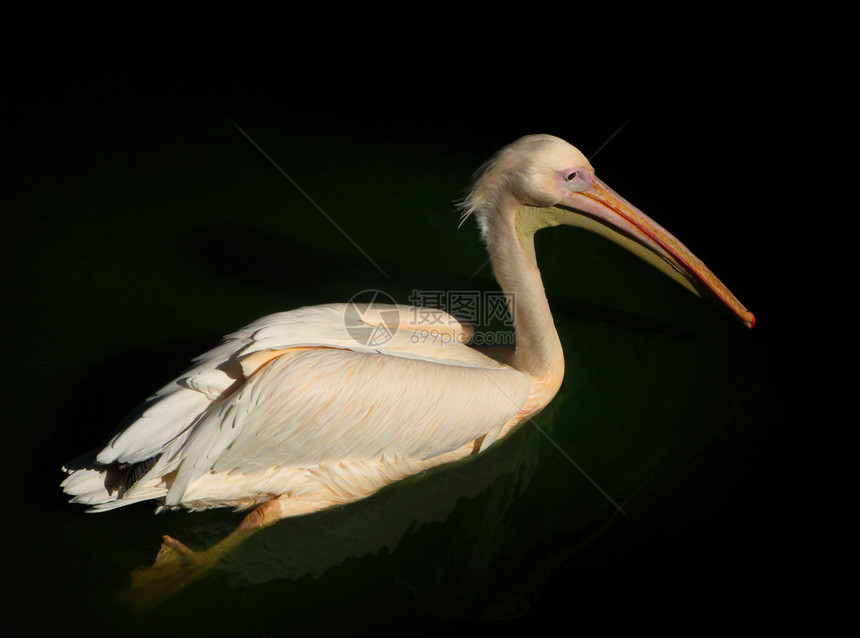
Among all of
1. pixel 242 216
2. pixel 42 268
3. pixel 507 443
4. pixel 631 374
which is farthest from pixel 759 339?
pixel 42 268

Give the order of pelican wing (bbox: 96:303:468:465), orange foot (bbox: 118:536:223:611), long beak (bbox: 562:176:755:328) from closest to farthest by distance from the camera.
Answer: pelican wing (bbox: 96:303:468:465)
orange foot (bbox: 118:536:223:611)
long beak (bbox: 562:176:755:328)

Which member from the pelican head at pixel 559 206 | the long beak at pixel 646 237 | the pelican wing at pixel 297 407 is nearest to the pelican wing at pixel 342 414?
the pelican wing at pixel 297 407

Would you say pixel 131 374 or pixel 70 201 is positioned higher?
pixel 70 201

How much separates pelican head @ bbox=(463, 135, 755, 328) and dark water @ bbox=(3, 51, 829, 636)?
65cm

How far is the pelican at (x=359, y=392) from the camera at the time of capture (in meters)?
2.44

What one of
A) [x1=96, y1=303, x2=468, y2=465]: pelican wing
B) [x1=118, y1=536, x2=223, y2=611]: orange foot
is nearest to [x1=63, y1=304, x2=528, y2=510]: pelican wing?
[x1=96, y1=303, x2=468, y2=465]: pelican wing

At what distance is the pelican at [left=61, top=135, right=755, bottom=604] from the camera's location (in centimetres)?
244

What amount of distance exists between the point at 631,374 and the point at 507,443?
70 centimetres

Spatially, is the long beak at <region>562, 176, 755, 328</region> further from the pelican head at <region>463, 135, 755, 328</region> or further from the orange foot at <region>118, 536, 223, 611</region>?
the orange foot at <region>118, 536, 223, 611</region>

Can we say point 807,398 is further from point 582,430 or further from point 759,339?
point 582,430

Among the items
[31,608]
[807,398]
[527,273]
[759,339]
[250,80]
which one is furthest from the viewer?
[250,80]

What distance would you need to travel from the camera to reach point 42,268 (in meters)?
3.74

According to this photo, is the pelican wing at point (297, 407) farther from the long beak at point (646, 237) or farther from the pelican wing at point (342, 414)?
the long beak at point (646, 237)

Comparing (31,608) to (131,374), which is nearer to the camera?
(31,608)
